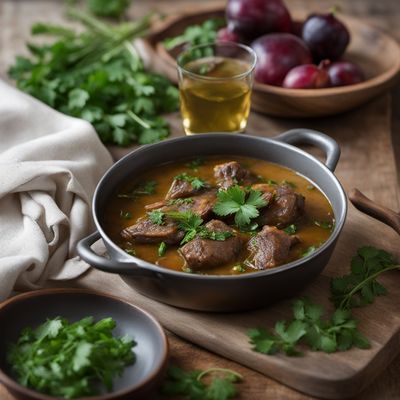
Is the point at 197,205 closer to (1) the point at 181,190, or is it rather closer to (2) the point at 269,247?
(1) the point at 181,190

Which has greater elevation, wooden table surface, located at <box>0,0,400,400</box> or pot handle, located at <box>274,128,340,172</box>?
pot handle, located at <box>274,128,340,172</box>

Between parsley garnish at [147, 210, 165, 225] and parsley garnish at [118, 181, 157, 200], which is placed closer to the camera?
parsley garnish at [147, 210, 165, 225]

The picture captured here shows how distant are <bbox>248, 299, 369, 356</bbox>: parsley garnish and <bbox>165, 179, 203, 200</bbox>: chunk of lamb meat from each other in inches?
27.0

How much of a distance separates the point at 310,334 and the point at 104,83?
6.64 feet

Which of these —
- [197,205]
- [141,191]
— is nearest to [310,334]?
[197,205]

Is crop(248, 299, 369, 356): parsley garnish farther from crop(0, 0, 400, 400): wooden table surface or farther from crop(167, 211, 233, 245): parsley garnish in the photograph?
crop(167, 211, 233, 245): parsley garnish

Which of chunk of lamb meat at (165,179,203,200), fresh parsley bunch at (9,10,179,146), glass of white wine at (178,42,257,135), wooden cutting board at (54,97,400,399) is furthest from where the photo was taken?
fresh parsley bunch at (9,10,179,146)

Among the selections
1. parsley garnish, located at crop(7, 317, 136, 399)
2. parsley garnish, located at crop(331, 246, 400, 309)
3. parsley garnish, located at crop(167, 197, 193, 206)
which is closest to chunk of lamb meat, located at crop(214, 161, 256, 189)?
parsley garnish, located at crop(167, 197, 193, 206)

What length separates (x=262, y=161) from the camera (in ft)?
11.0

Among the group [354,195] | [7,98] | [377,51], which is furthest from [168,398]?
[377,51]

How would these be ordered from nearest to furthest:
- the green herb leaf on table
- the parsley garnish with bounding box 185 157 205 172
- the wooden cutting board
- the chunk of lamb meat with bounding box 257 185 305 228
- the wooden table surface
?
the wooden cutting board, the wooden table surface, the chunk of lamb meat with bounding box 257 185 305 228, the parsley garnish with bounding box 185 157 205 172, the green herb leaf on table

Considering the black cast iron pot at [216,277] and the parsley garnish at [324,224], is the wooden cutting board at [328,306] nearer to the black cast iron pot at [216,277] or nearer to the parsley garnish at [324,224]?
the black cast iron pot at [216,277]

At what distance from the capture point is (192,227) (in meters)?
2.84

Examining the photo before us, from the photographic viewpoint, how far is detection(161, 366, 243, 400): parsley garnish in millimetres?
2432
